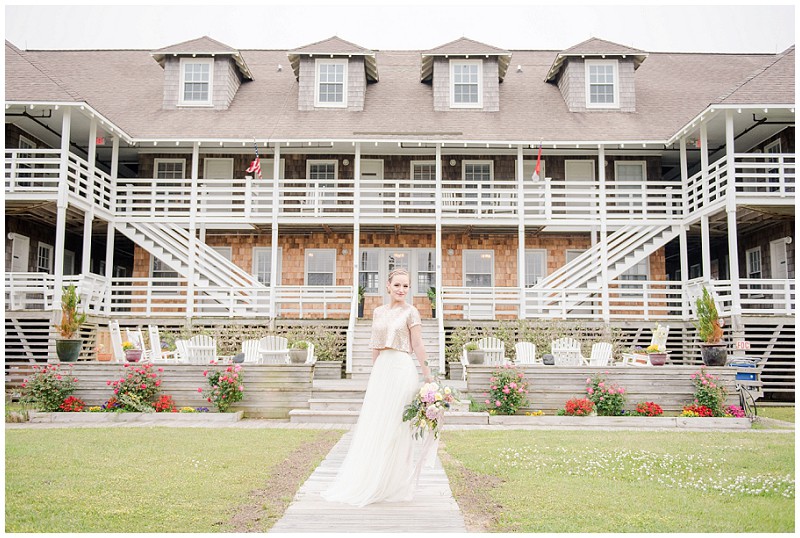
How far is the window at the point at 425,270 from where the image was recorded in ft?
74.3

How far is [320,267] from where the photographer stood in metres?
22.7

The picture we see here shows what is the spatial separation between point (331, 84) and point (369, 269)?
257 inches

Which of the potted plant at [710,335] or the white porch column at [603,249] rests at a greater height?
the white porch column at [603,249]

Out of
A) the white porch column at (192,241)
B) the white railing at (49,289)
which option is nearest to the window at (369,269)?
the white porch column at (192,241)

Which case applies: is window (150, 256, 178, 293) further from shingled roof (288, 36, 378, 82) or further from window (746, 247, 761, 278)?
window (746, 247, 761, 278)

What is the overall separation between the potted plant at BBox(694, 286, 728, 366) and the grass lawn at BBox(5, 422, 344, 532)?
7.83 meters

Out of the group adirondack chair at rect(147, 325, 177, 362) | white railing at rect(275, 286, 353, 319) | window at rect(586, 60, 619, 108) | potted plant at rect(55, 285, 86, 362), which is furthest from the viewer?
window at rect(586, 60, 619, 108)

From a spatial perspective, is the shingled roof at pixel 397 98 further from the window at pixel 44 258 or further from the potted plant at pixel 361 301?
the potted plant at pixel 361 301

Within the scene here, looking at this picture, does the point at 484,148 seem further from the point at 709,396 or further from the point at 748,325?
the point at 709,396

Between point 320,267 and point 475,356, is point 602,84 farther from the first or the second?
point 475,356

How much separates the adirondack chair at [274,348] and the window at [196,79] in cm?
1111

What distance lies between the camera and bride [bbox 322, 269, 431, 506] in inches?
229

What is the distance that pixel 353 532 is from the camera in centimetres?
498

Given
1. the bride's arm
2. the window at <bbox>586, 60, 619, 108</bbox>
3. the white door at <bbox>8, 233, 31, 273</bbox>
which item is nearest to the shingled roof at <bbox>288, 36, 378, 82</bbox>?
A: the window at <bbox>586, 60, 619, 108</bbox>
